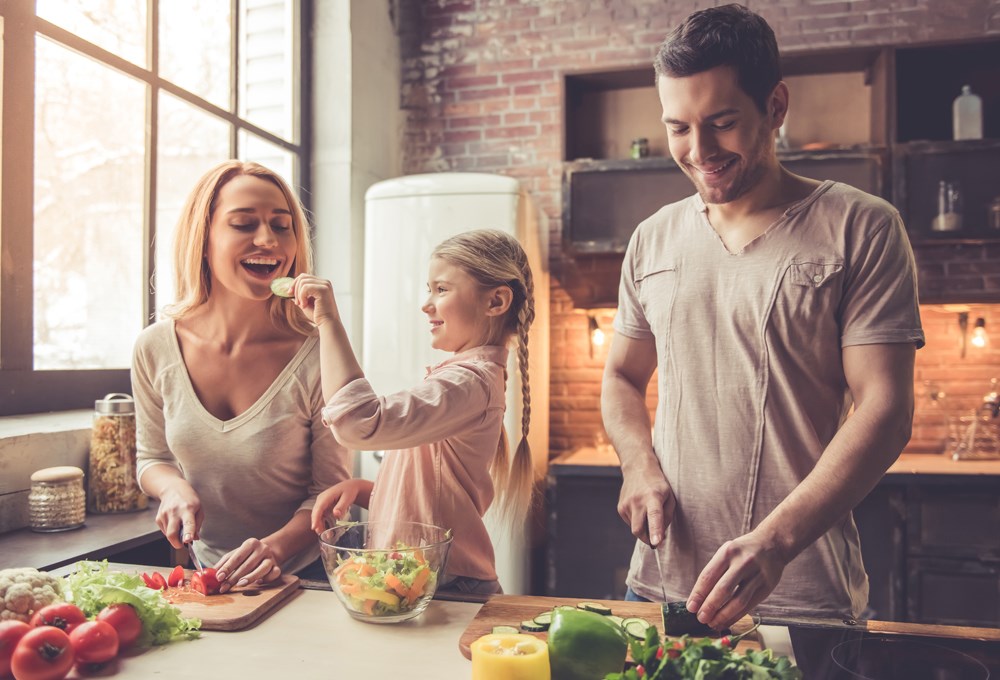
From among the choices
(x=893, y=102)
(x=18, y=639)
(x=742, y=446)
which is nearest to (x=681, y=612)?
(x=742, y=446)

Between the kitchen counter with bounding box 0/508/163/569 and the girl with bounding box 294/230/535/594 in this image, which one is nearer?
the girl with bounding box 294/230/535/594

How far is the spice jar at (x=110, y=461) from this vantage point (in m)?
2.11

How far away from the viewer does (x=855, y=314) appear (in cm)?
132

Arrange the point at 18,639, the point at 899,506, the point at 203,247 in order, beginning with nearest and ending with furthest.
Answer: the point at 18,639
the point at 203,247
the point at 899,506

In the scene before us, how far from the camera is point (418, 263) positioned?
3.28m

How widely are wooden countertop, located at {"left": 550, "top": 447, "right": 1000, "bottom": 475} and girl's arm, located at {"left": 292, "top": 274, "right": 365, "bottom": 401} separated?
200 centimetres

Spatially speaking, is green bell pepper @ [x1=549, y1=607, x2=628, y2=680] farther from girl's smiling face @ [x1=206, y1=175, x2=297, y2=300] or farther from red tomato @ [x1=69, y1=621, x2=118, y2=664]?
girl's smiling face @ [x1=206, y1=175, x2=297, y2=300]

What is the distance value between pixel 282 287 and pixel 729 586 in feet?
3.09

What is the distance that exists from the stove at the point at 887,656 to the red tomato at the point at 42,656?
3.00 feet

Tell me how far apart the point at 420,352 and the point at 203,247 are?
63.0 inches

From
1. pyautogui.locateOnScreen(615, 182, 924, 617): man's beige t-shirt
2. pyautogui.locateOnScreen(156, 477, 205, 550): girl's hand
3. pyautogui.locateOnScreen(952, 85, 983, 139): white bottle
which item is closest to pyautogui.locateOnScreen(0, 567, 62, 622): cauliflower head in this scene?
pyautogui.locateOnScreen(156, 477, 205, 550): girl's hand

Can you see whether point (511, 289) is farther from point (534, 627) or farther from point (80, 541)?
point (80, 541)

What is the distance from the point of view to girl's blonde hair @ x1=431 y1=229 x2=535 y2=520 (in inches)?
62.4

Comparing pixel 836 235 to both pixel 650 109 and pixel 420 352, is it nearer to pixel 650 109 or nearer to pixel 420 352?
pixel 420 352
